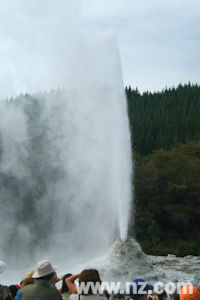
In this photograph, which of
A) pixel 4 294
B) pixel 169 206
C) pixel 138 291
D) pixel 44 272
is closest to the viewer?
pixel 138 291

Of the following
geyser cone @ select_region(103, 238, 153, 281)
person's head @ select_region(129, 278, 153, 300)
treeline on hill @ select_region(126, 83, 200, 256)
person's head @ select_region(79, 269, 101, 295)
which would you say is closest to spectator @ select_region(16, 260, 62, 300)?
person's head @ select_region(79, 269, 101, 295)

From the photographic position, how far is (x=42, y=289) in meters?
3.34

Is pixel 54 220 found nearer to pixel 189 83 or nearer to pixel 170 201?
pixel 170 201

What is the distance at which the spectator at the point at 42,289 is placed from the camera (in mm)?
3291

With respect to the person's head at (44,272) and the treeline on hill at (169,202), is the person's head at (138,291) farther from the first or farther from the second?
the treeline on hill at (169,202)

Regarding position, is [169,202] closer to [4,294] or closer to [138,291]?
[4,294]

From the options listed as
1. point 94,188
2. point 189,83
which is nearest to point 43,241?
point 94,188

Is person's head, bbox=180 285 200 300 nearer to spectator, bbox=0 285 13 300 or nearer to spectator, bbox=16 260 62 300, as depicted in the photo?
spectator, bbox=16 260 62 300

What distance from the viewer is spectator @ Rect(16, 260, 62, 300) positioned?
10.8ft

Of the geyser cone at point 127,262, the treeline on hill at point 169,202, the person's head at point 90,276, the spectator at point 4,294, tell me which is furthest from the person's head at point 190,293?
the treeline on hill at point 169,202

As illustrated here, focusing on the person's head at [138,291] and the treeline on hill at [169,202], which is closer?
the person's head at [138,291]

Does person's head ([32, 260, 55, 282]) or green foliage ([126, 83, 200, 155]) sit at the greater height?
green foliage ([126, 83, 200, 155])

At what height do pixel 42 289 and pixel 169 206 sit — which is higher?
pixel 42 289

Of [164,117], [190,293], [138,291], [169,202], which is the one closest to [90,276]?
[138,291]
